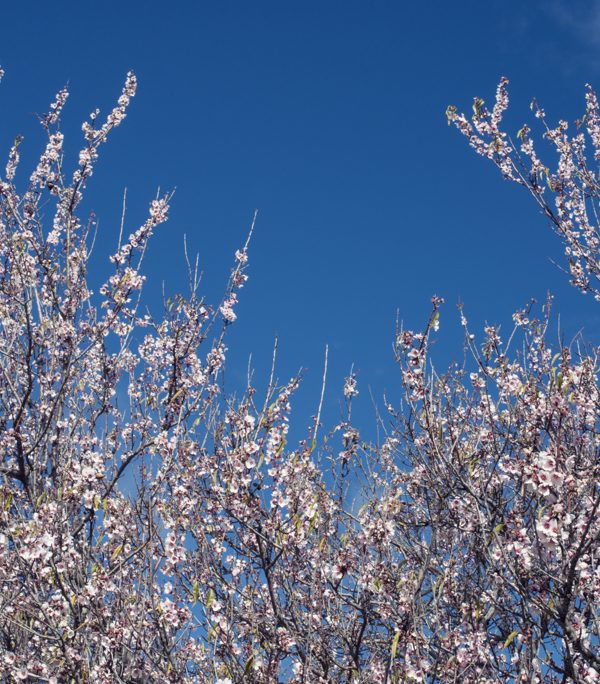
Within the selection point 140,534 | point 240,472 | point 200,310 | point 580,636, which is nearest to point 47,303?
point 200,310

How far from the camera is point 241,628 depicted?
5902 millimetres

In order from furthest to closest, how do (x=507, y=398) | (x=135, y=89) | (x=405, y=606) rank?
(x=135, y=89)
(x=507, y=398)
(x=405, y=606)

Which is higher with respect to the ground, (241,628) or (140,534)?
(140,534)

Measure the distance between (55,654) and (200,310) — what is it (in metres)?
3.47

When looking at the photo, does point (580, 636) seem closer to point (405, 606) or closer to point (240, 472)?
point (405, 606)

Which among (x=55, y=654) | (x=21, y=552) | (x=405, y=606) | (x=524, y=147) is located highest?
(x=524, y=147)

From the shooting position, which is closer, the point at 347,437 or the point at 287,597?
the point at 287,597

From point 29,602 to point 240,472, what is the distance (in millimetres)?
1869

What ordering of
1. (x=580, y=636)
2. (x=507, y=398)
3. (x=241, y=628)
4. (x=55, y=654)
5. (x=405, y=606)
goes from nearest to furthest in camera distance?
(x=580, y=636)
(x=405, y=606)
(x=55, y=654)
(x=241, y=628)
(x=507, y=398)

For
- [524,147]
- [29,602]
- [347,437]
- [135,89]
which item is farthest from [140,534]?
[524,147]

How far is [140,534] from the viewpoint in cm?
592

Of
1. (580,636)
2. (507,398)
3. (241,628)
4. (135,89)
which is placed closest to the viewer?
(580,636)

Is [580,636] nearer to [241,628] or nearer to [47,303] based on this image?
[241,628]

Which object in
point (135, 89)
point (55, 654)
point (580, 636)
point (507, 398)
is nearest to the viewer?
point (580, 636)
